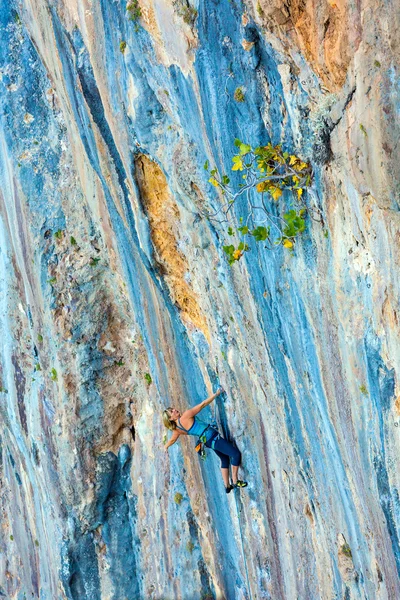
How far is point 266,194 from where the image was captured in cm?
524

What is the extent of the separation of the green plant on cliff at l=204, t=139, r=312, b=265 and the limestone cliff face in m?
0.12

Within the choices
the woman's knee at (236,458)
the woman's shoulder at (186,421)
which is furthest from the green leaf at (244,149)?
the woman's knee at (236,458)

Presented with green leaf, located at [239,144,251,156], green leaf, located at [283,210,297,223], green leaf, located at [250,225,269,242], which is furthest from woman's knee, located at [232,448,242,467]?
green leaf, located at [239,144,251,156]

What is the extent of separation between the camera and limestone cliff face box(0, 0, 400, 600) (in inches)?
172

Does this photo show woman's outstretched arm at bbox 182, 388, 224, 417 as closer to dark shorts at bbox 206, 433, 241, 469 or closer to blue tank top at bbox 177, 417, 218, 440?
blue tank top at bbox 177, 417, 218, 440

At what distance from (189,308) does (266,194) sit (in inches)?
118

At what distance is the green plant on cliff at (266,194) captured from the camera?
15.9ft

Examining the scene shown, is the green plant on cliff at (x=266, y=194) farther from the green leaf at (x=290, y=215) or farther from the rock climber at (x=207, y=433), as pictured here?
the rock climber at (x=207, y=433)

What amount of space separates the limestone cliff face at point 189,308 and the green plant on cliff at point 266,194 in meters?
0.12

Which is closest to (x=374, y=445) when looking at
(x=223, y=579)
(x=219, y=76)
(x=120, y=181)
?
(x=219, y=76)

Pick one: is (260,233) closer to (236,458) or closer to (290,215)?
(290,215)

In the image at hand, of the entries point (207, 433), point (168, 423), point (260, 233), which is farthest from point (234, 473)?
point (260, 233)

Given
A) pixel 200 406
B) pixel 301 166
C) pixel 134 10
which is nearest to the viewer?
pixel 301 166

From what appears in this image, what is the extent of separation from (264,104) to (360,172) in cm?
137
